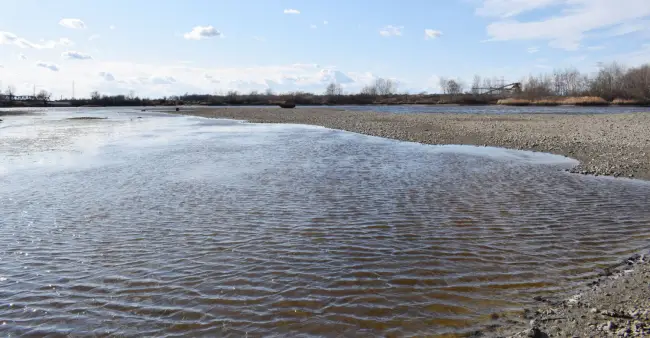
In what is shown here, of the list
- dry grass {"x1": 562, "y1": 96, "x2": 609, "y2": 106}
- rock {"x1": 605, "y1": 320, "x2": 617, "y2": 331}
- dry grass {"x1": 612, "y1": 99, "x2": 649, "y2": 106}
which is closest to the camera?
rock {"x1": 605, "y1": 320, "x2": 617, "y2": 331}

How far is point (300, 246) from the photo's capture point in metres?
8.27

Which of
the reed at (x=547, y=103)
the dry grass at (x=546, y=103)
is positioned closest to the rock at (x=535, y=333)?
the reed at (x=547, y=103)

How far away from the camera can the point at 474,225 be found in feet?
31.6

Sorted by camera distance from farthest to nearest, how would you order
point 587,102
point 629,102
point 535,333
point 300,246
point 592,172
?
point 587,102 < point 629,102 < point 592,172 < point 300,246 < point 535,333

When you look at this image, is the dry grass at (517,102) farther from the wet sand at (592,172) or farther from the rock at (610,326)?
the rock at (610,326)

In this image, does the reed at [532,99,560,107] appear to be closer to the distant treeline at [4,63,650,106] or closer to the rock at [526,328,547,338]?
the distant treeline at [4,63,650,106]

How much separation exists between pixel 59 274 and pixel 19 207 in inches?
229

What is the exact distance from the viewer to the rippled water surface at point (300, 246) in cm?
561

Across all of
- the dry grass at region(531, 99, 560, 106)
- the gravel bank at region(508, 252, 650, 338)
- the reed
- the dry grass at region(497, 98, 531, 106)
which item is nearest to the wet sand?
the gravel bank at region(508, 252, 650, 338)

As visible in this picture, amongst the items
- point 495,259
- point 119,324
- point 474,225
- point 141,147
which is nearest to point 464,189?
point 474,225

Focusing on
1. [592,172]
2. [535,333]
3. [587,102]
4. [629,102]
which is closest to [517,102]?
[587,102]

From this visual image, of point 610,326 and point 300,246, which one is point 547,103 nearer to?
point 300,246

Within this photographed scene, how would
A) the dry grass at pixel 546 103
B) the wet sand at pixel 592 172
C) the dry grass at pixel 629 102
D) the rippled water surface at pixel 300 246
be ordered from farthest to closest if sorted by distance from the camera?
the dry grass at pixel 546 103 < the dry grass at pixel 629 102 < the rippled water surface at pixel 300 246 < the wet sand at pixel 592 172

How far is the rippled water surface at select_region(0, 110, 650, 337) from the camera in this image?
5.61m
